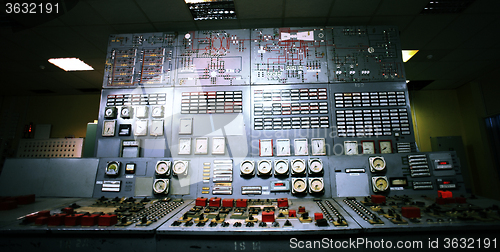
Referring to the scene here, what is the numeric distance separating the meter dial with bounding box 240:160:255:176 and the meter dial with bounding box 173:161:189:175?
578mm

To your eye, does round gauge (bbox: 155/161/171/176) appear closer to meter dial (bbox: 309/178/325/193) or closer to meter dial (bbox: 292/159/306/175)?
meter dial (bbox: 292/159/306/175)

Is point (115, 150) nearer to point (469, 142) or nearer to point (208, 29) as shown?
point (208, 29)

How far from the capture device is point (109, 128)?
2.60 metres

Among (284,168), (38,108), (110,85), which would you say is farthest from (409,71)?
(38,108)

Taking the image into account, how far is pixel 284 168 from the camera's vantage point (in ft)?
6.89

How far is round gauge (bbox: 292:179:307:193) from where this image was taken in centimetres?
203

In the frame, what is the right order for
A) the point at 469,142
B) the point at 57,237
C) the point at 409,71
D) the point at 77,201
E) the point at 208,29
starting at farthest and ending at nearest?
the point at 469,142 → the point at 409,71 → the point at 208,29 → the point at 77,201 → the point at 57,237

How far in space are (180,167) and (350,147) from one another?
75.1 inches

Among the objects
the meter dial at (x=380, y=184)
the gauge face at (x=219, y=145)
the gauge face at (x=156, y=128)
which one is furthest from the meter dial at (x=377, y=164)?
the gauge face at (x=156, y=128)

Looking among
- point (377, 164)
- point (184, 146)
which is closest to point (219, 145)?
Answer: point (184, 146)

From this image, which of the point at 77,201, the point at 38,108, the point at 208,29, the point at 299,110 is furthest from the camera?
the point at 38,108

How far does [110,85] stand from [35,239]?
192 centimetres

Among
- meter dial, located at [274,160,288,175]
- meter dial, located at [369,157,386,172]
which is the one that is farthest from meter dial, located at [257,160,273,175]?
meter dial, located at [369,157,386,172]

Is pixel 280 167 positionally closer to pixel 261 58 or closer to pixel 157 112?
pixel 261 58
